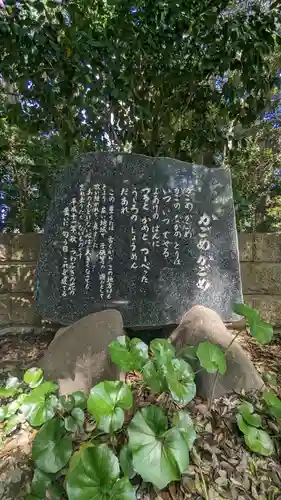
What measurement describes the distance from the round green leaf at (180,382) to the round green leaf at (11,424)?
0.86 metres

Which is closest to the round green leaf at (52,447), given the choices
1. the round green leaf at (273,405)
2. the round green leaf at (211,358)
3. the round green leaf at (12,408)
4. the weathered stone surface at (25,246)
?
the round green leaf at (12,408)

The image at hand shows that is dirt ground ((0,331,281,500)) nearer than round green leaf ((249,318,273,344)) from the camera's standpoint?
Yes

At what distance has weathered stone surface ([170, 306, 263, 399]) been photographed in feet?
6.13

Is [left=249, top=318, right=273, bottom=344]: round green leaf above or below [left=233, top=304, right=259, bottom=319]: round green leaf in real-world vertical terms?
below

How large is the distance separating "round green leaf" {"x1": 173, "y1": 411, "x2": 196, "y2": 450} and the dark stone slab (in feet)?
Result: 3.68

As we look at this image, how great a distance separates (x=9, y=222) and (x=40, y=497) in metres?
3.48

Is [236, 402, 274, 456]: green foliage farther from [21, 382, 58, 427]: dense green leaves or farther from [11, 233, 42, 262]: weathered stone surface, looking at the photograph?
[11, 233, 42, 262]: weathered stone surface

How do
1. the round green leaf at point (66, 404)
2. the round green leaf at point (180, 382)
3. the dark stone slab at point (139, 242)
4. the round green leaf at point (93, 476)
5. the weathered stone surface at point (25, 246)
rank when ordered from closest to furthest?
the round green leaf at point (93, 476) < the round green leaf at point (180, 382) < the round green leaf at point (66, 404) < the dark stone slab at point (139, 242) < the weathered stone surface at point (25, 246)

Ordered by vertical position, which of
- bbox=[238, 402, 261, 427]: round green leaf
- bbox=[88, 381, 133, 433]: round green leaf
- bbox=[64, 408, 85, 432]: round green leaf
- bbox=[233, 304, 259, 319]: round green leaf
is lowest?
bbox=[238, 402, 261, 427]: round green leaf

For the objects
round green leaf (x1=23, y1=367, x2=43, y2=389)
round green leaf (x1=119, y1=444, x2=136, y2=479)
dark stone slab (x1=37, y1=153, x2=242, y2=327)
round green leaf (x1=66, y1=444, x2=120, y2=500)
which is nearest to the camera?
round green leaf (x1=66, y1=444, x2=120, y2=500)

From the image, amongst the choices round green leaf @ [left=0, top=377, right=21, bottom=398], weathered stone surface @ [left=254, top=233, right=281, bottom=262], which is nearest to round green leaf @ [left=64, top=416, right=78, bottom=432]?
round green leaf @ [left=0, top=377, right=21, bottom=398]

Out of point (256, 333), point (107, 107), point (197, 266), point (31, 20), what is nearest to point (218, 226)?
point (197, 266)

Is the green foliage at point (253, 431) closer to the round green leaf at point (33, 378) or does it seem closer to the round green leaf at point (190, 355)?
the round green leaf at point (190, 355)

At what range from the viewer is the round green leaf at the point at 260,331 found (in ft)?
5.74
